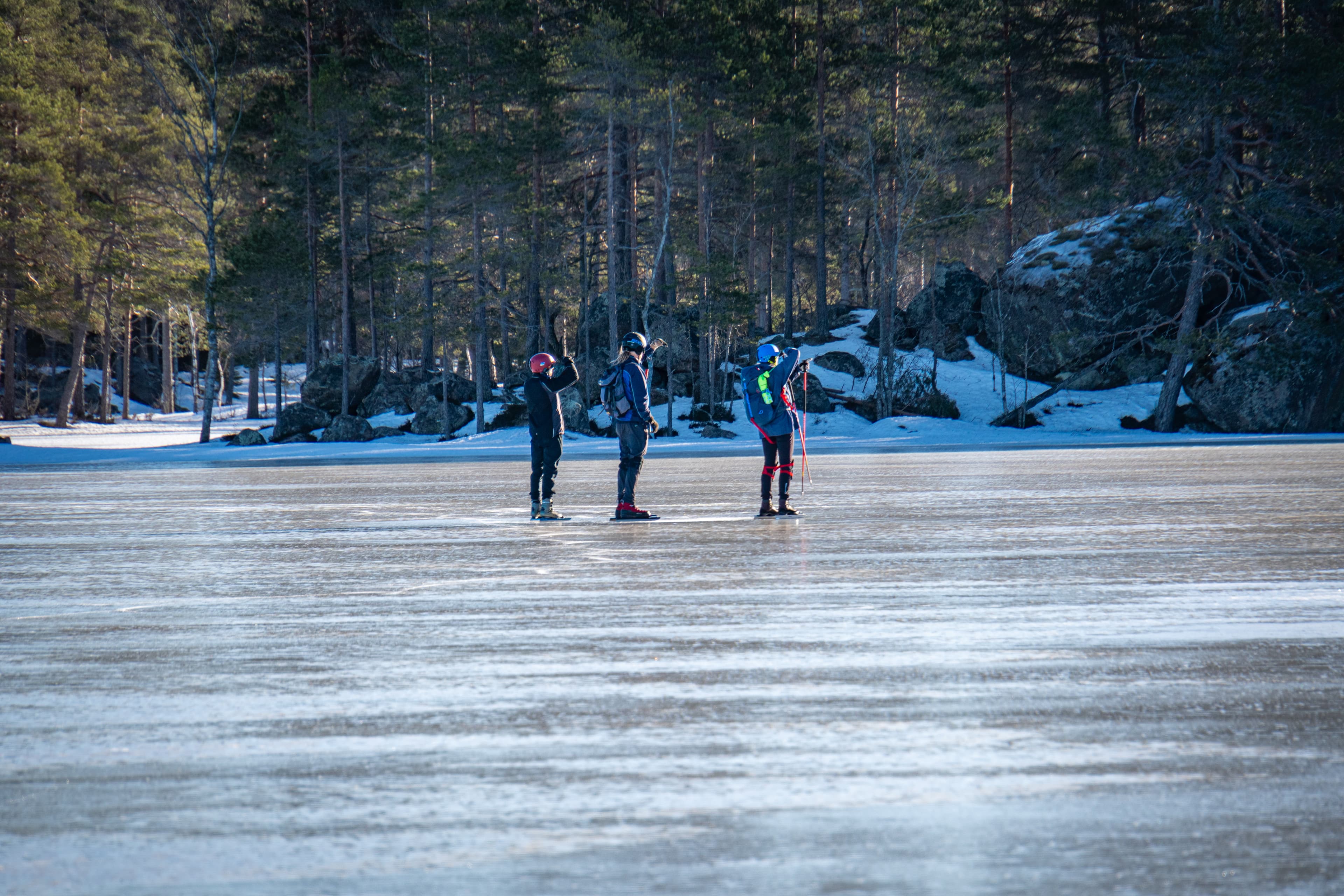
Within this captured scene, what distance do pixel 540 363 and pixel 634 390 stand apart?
3.91 ft

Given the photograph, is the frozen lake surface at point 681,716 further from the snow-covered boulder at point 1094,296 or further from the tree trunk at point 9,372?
the tree trunk at point 9,372

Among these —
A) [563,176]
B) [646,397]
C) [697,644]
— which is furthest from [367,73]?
[697,644]

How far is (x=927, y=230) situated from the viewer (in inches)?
1800

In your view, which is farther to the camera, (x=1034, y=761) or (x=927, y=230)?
(x=927, y=230)

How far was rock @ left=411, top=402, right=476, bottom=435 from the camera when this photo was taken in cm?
4175

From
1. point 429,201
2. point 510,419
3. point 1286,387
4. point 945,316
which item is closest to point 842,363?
point 945,316

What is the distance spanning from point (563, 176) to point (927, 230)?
16.3 meters

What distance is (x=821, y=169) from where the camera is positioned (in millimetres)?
46281

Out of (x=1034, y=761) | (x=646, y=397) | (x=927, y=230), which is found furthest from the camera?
(x=927, y=230)

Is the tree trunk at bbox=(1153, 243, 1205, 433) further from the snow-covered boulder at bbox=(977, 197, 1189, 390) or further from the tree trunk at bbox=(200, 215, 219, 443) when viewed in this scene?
the tree trunk at bbox=(200, 215, 219, 443)

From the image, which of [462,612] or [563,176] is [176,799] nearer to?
[462,612]

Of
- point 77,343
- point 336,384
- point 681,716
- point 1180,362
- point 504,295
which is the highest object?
point 504,295

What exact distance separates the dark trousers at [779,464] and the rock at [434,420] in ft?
97.9

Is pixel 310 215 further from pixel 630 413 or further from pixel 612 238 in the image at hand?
pixel 630 413
